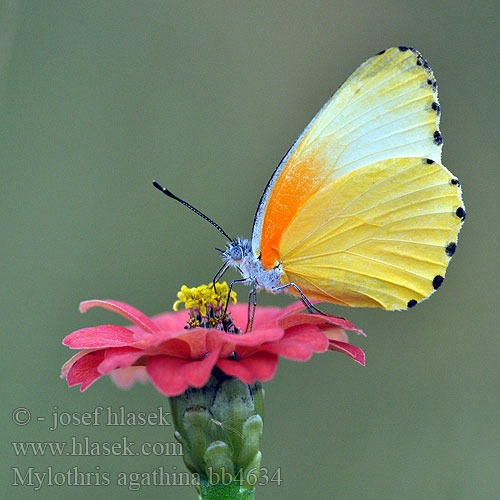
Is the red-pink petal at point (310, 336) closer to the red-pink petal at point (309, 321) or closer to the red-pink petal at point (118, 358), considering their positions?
the red-pink petal at point (309, 321)

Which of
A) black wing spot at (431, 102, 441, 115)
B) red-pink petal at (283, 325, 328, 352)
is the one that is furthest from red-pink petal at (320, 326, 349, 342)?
black wing spot at (431, 102, 441, 115)

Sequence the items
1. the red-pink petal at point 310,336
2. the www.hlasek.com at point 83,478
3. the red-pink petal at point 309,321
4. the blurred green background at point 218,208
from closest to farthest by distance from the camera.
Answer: the red-pink petal at point 310,336
the red-pink petal at point 309,321
the www.hlasek.com at point 83,478
the blurred green background at point 218,208

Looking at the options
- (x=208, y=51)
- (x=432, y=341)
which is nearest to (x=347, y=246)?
(x=432, y=341)

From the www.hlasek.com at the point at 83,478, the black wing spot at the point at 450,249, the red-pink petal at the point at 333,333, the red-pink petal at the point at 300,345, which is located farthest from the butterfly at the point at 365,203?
the www.hlasek.com at the point at 83,478

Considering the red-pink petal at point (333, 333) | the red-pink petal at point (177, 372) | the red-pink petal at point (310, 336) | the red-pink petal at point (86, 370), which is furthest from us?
the red-pink petal at point (333, 333)

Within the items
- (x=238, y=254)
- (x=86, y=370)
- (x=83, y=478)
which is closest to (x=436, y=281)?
(x=238, y=254)

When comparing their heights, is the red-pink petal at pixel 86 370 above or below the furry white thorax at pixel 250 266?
below

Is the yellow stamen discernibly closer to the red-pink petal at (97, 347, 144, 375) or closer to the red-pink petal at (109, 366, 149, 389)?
the red-pink petal at (109, 366, 149, 389)
